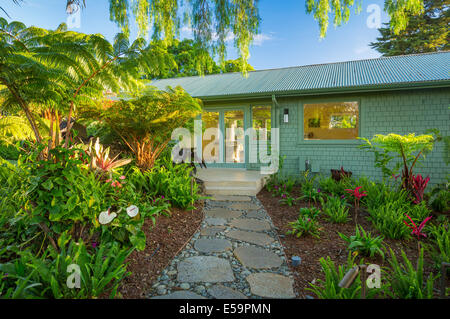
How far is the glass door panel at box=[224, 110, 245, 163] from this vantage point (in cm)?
748

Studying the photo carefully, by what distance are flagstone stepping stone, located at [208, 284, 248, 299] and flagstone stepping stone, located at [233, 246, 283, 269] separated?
1.49 ft

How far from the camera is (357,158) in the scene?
619cm

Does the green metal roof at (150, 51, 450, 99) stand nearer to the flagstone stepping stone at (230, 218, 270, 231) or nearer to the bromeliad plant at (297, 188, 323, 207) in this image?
the bromeliad plant at (297, 188, 323, 207)

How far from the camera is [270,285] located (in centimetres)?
200

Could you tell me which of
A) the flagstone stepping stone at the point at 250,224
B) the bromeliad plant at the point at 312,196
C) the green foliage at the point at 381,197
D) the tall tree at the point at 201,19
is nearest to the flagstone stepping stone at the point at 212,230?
the flagstone stepping stone at the point at 250,224

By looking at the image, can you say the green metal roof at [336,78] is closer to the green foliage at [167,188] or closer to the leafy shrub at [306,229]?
the green foliage at [167,188]

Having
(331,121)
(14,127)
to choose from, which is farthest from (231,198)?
(14,127)

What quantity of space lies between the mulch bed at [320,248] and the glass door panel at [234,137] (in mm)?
3833

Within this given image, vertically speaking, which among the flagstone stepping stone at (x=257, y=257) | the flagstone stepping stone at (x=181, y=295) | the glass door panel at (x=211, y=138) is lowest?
the flagstone stepping stone at (x=257, y=257)

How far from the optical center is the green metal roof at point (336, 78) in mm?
5684

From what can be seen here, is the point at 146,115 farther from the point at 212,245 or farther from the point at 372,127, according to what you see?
the point at 372,127

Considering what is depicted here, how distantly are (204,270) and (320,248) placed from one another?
1283 mm

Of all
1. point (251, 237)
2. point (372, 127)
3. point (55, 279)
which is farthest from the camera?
point (372, 127)
